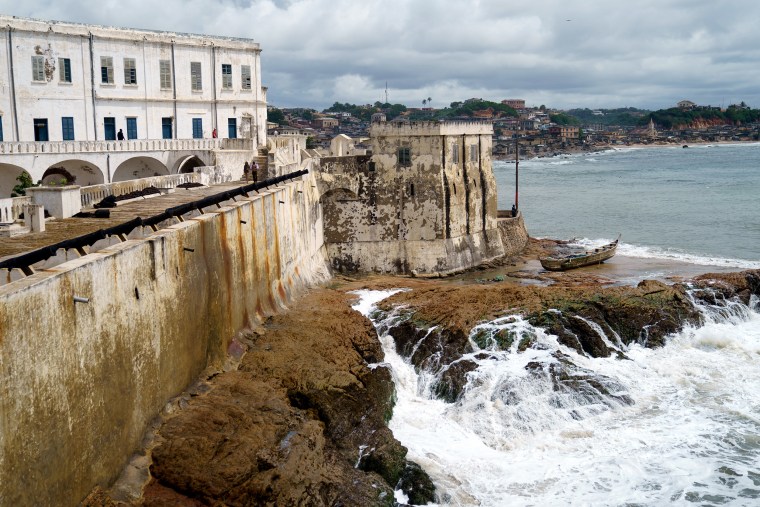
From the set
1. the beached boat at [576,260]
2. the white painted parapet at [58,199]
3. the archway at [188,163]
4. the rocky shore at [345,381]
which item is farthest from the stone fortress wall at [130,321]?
the beached boat at [576,260]

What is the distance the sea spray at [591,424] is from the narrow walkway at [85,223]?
8180 mm

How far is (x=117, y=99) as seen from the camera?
130 feet

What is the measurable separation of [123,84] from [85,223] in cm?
2094

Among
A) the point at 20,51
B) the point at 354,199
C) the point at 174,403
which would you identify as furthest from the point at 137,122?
the point at 174,403

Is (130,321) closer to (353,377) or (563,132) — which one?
(353,377)

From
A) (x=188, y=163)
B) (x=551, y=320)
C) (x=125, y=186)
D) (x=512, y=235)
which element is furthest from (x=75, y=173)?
(x=551, y=320)

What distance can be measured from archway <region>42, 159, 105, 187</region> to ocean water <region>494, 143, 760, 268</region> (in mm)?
28001

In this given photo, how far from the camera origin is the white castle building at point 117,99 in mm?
36125

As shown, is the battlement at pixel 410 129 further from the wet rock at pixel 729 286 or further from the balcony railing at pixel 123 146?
the wet rock at pixel 729 286

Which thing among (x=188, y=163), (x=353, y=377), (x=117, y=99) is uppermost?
(x=117, y=99)

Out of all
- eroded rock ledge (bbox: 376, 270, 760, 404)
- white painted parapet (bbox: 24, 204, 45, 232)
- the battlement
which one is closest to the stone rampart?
the battlement

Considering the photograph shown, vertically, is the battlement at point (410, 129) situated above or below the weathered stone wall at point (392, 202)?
above

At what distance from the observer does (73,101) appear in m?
38.3

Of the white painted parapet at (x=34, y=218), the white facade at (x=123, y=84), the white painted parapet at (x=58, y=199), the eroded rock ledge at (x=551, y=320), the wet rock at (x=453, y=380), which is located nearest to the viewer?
the white painted parapet at (x=34, y=218)
